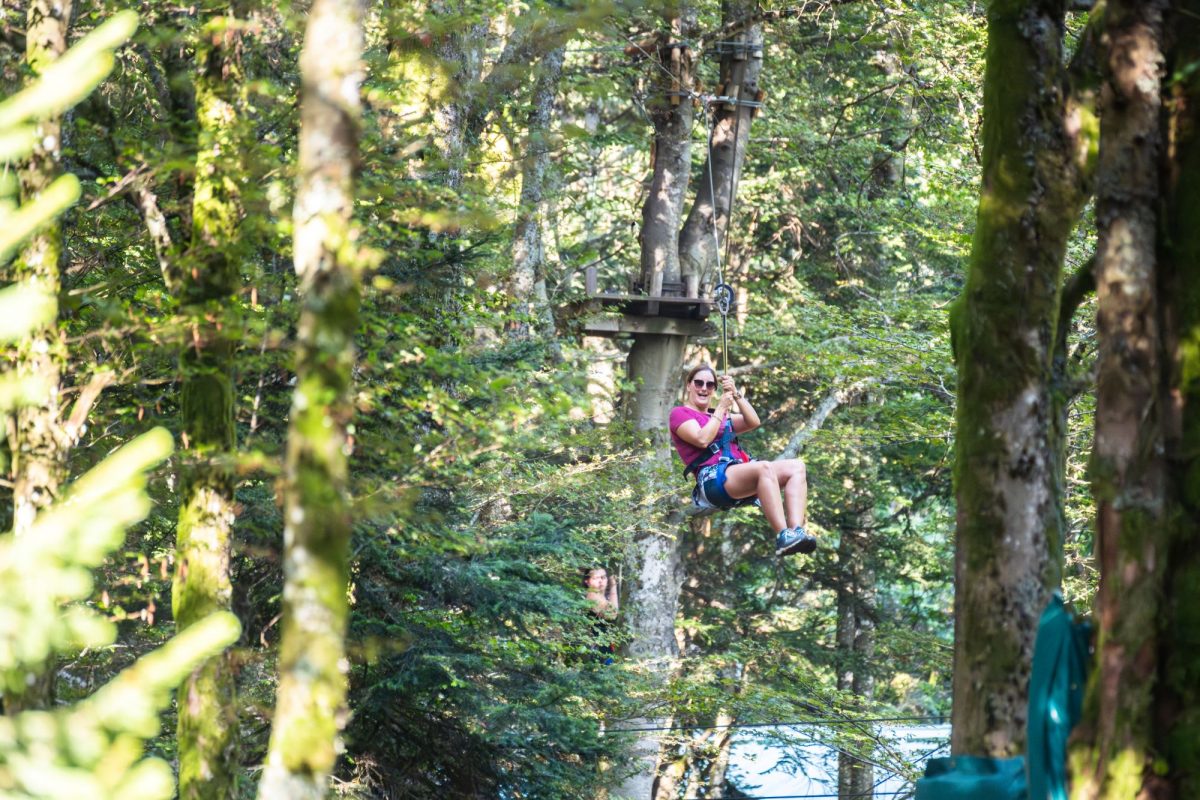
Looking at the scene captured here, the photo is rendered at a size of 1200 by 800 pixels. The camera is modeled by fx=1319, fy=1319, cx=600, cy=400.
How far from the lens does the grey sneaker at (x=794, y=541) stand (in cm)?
854

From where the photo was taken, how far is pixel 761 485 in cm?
863

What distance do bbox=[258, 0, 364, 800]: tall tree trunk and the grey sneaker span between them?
5.24 metres

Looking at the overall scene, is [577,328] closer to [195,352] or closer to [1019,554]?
[195,352]

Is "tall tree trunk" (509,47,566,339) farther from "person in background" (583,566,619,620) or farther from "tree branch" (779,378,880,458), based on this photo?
"tree branch" (779,378,880,458)

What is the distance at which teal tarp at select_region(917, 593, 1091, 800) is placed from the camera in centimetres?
388

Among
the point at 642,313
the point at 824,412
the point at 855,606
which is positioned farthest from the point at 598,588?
the point at 855,606

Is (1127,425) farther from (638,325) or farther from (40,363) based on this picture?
(638,325)

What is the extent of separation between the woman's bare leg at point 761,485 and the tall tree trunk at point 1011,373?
3927mm

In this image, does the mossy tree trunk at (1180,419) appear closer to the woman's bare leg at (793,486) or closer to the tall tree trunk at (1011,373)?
the tall tree trunk at (1011,373)

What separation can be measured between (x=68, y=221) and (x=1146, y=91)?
5.54 m

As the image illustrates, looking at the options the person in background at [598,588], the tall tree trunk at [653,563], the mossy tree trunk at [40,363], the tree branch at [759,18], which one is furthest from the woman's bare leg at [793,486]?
the tree branch at [759,18]

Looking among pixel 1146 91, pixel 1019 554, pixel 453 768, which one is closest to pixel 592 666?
pixel 453 768

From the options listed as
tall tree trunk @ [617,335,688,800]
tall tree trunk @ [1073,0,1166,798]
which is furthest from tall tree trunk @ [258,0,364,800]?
tall tree trunk @ [617,335,688,800]

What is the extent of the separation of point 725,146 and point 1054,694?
12.1 m
